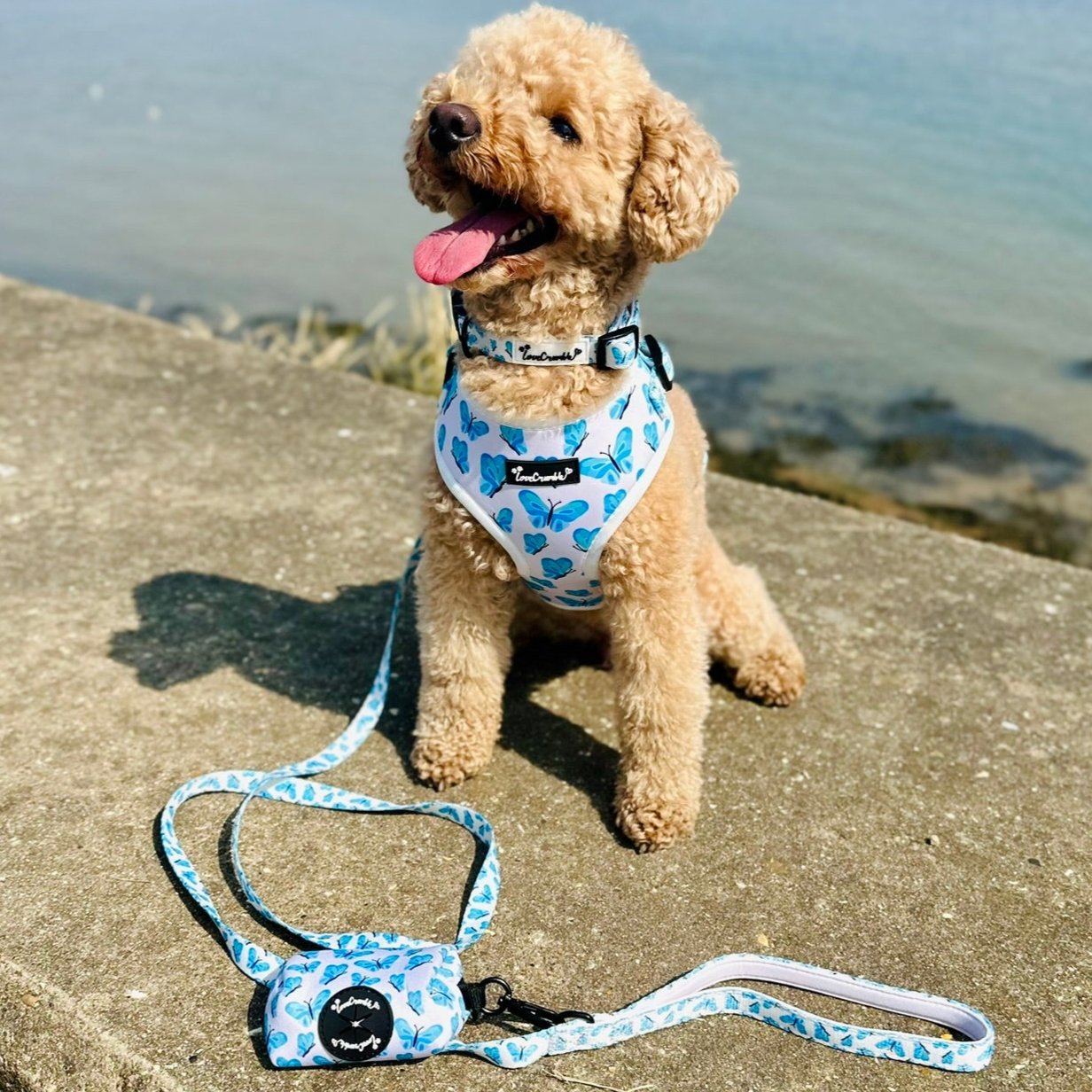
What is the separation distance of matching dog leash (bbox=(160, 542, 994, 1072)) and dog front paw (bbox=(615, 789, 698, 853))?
1.29 feet

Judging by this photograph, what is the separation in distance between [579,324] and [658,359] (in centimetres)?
37

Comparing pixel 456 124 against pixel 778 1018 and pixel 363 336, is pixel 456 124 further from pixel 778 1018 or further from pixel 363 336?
pixel 363 336

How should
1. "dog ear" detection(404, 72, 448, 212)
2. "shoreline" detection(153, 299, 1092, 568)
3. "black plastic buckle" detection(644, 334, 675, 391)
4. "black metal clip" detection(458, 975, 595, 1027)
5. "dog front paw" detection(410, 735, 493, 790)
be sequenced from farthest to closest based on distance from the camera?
"shoreline" detection(153, 299, 1092, 568) → "dog front paw" detection(410, 735, 493, 790) → "black plastic buckle" detection(644, 334, 675, 391) → "dog ear" detection(404, 72, 448, 212) → "black metal clip" detection(458, 975, 595, 1027)

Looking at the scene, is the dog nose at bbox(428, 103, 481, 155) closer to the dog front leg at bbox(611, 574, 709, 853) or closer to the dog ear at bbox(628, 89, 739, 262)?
the dog ear at bbox(628, 89, 739, 262)

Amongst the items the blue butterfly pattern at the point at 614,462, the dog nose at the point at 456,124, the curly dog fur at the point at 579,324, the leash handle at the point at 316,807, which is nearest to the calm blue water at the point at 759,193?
the curly dog fur at the point at 579,324

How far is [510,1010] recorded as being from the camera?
2305 mm

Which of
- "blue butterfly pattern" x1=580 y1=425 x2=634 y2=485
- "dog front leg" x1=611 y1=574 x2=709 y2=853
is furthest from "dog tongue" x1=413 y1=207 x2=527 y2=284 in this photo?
"dog front leg" x1=611 y1=574 x2=709 y2=853

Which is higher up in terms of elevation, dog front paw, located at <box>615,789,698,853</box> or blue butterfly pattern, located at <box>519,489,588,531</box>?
blue butterfly pattern, located at <box>519,489,588,531</box>

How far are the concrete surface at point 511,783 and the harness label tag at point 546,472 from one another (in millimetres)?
915

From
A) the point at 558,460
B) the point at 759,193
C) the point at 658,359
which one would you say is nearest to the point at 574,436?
the point at 558,460

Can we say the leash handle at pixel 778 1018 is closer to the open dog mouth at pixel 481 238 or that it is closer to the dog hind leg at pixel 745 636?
the dog hind leg at pixel 745 636

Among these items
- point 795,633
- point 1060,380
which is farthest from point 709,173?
point 1060,380

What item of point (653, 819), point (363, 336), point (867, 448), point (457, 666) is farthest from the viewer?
point (363, 336)

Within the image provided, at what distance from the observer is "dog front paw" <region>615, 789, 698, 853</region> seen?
112 inches
